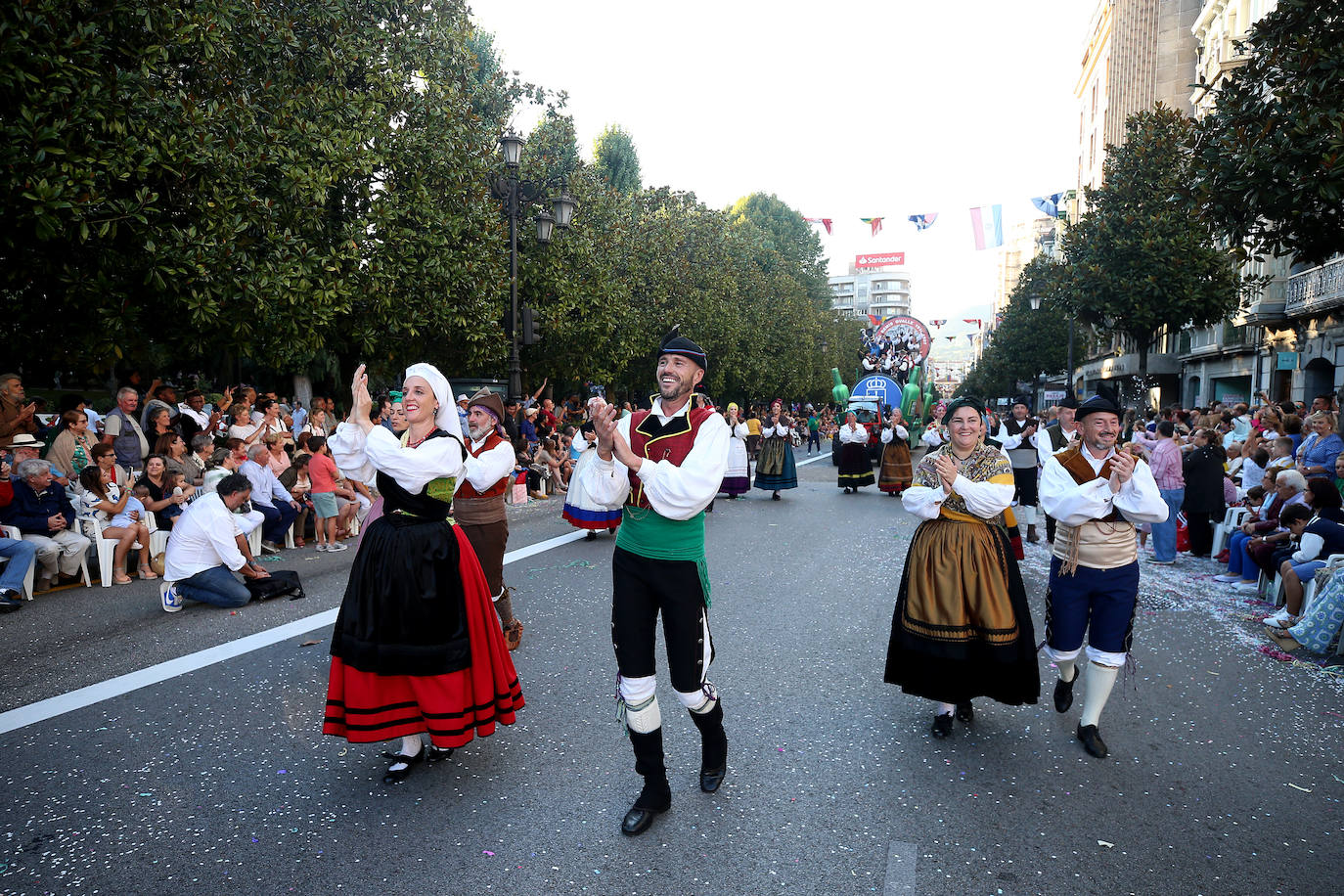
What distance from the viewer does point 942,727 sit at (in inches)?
182

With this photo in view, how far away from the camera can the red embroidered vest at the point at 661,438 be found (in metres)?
3.71

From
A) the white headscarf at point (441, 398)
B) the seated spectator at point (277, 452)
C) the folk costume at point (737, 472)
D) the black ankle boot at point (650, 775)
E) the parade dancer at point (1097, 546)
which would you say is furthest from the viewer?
the folk costume at point (737, 472)

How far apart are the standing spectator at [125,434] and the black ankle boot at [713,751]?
9.34 m

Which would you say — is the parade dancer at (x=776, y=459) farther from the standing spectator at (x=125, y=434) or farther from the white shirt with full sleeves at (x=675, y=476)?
the white shirt with full sleeves at (x=675, y=476)

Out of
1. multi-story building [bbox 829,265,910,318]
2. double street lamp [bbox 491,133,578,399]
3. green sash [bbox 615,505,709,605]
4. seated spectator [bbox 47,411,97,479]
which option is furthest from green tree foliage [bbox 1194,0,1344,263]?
multi-story building [bbox 829,265,910,318]

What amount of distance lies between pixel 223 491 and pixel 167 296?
433 cm

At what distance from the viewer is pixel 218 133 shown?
9945 millimetres

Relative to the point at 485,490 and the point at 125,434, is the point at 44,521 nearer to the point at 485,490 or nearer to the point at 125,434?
the point at 125,434

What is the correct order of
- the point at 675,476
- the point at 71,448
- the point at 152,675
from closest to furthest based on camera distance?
1. the point at 675,476
2. the point at 152,675
3. the point at 71,448

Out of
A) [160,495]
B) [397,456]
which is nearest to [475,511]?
[397,456]

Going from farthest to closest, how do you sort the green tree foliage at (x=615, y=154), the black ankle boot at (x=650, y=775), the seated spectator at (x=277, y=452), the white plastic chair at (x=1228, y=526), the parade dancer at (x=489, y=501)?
the green tree foliage at (x=615, y=154) → the seated spectator at (x=277, y=452) → the white plastic chair at (x=1228, y=526) → the parade dancer at (x=489, y=501) → the black ankle boot at (x=650, y=775)

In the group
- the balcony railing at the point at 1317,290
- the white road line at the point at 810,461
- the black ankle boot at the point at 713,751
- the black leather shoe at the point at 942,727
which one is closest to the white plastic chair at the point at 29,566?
the black ankle boot at the point at 713,751

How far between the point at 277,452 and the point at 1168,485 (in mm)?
11048

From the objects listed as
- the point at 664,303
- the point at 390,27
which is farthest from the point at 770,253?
the point at 390,27
